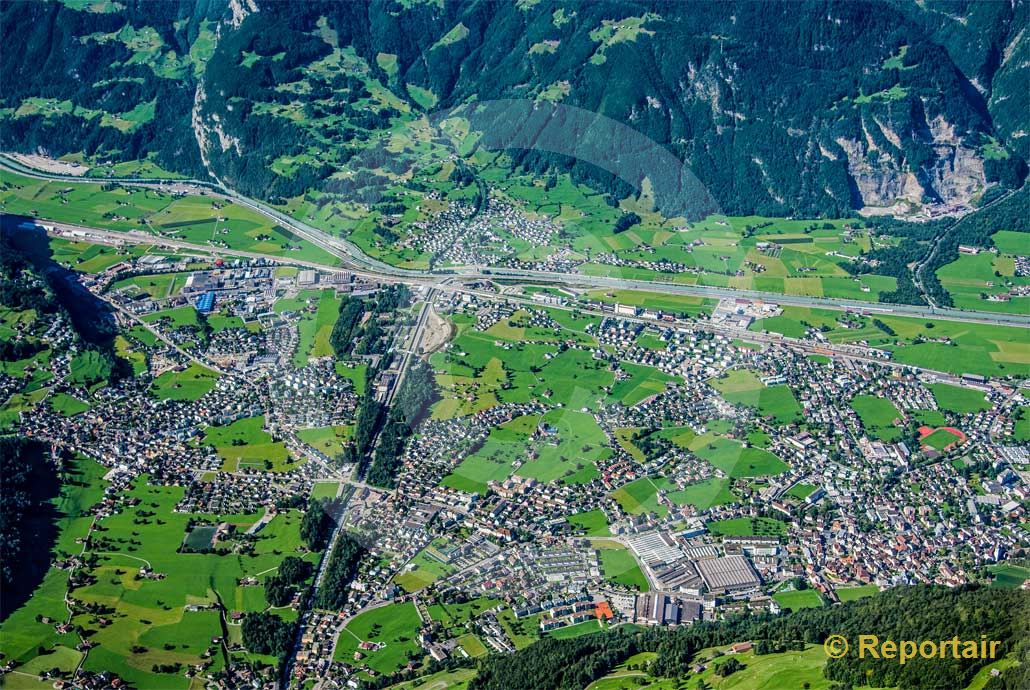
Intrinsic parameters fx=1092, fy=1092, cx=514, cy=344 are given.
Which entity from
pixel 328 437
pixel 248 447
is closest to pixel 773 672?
pixel 328 437

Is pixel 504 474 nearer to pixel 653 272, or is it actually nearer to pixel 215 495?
pixel 215 495

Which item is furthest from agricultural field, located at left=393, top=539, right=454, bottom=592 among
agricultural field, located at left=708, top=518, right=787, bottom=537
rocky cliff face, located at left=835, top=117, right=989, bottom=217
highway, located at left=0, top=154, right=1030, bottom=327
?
rocky cliff face, located at left=835, top=117, right=989, bottom=217

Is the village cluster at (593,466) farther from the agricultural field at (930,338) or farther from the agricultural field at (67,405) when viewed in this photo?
the agricultural field at (930,338)

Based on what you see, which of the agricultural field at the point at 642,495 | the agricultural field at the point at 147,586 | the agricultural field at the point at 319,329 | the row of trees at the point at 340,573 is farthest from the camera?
the agricultural field at the point at 319,329

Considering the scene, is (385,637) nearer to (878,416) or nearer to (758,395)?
(758,395)

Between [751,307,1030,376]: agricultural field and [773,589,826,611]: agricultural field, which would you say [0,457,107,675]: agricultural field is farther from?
[751,307,1030,376]: agricultural field

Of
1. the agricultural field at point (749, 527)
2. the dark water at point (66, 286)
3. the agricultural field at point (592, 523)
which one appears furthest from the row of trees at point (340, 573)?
the dark water at point (66, 286)
